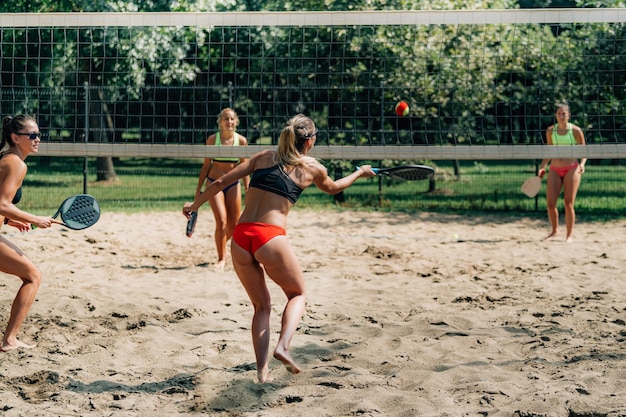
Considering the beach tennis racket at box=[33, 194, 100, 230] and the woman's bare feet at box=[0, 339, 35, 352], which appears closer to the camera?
the woman's bare feet at box=[0, 339, 35, 352]

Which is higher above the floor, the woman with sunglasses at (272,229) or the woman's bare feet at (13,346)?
the woman with sunglasses at (272,229)

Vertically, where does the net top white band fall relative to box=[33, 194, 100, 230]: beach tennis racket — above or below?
above

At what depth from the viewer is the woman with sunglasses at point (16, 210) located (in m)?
5.39

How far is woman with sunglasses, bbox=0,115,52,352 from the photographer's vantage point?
17.7ft

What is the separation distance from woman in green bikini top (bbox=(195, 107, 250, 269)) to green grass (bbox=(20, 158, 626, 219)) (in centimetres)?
512

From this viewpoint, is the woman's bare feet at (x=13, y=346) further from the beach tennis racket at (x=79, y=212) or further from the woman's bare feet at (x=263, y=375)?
the woman's bare feet at (x=263, y=375)

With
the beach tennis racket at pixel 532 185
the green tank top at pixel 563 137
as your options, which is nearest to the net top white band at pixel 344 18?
the green tank top at pixel 563 137

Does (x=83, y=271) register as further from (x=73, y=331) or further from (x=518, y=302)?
(x=518, y=302)

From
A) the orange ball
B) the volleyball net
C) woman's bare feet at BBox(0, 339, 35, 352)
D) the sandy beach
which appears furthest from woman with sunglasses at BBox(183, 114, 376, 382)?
the orange ball

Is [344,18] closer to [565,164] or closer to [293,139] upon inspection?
[565,164]

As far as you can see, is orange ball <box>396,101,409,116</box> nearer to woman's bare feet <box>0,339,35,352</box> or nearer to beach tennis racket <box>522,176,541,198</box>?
beach tennis racket <box>522,176,541,198</box>

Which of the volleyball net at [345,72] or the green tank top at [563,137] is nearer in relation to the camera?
the volleyball net at [345,72]

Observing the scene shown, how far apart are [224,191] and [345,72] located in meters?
5.09

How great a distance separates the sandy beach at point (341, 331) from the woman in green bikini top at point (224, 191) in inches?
15.1
